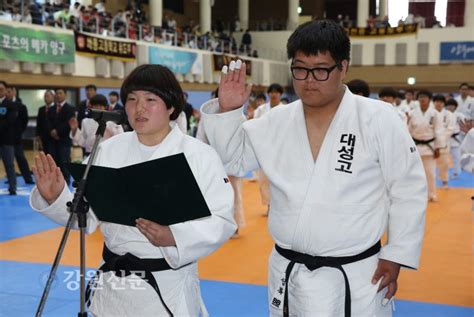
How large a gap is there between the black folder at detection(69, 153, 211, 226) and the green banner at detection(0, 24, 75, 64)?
495 inches

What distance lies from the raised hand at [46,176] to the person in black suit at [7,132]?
25.9 ft

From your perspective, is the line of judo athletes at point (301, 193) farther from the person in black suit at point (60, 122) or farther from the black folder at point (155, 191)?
the person in black suit at point (60, 122)

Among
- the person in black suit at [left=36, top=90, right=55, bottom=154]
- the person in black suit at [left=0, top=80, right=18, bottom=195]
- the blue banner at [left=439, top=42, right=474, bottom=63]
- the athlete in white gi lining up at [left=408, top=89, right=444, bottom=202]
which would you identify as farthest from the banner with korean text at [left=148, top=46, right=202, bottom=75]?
the blue banner at [left=439, top=42, right=474, bottom=63]

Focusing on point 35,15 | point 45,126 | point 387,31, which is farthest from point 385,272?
point 387,31

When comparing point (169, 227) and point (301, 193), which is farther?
point (301, 193)

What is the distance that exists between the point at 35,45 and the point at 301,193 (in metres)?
13.9

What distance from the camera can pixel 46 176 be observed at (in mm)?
2422

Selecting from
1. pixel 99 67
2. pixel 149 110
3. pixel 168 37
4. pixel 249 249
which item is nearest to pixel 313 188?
pixel 149 110

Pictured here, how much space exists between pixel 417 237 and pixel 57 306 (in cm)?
312

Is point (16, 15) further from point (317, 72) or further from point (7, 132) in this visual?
point (317, 72)

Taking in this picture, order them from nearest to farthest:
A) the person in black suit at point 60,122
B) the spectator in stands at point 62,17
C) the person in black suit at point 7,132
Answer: the person in black suit at point 7,132, the person in black suit at point 60,122, the spectator in stands at point 62,17

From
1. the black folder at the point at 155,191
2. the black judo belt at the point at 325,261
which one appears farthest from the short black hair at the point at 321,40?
the black judo belt at the point at 325,261

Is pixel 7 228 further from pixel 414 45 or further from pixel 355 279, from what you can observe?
pixel 414 45

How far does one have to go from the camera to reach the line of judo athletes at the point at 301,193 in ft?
7.34
